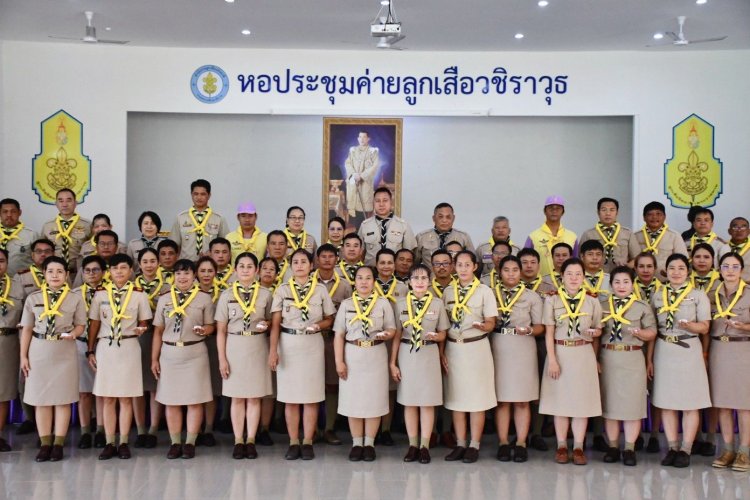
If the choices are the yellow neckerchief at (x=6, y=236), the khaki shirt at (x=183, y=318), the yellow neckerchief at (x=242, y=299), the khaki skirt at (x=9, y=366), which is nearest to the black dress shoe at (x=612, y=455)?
the yellow neckerchief at (x=242, y=299)

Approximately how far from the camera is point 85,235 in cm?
739

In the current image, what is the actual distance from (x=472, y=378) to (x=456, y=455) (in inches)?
23.0

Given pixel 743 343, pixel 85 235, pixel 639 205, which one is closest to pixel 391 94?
pixel 639 205

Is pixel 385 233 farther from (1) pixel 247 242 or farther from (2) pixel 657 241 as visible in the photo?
(2) pixel 657 241

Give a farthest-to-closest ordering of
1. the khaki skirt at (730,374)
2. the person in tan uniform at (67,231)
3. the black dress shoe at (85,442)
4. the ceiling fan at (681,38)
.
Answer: the ceiling fan at (681,38) < the person in tan uniform at (67,231) < the black dress shoe at (85,442) < the khaki skirt at (730,374)

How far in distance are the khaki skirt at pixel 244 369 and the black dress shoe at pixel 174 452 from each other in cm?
51

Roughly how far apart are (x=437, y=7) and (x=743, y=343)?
4.29 m

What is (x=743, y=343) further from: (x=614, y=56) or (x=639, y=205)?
(x=614, y=56)

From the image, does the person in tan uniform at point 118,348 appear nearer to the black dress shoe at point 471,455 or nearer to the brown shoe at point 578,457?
the black dress shoe at point 471,455

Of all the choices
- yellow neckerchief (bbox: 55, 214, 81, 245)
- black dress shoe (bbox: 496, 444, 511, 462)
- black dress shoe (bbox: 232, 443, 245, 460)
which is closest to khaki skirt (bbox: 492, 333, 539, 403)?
black dress shoe (bbox: 496, 444, 511, 462)

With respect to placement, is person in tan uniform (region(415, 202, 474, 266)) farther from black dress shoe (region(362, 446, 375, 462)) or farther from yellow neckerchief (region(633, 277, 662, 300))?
black dress shoe (region(362, 446, 375, 462))

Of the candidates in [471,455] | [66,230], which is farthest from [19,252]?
[471,455]

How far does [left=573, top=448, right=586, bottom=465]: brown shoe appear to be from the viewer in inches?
215

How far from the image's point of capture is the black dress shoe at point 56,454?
17.8 feet
